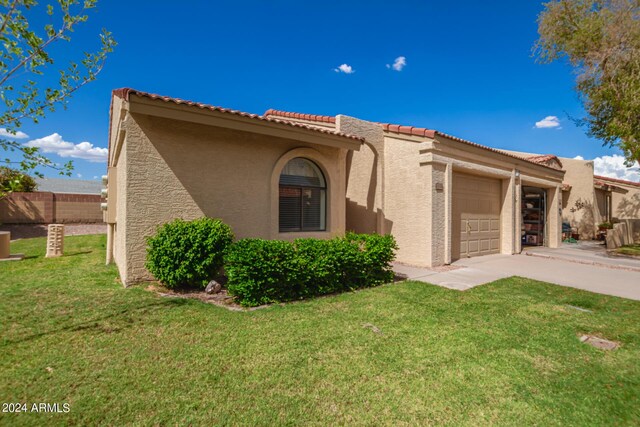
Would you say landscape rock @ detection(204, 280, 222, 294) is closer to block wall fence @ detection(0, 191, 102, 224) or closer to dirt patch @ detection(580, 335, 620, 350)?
Answer: dirt patch @ detection(580, 335, 620, 350)

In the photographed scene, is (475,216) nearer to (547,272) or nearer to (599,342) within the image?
(547,272)

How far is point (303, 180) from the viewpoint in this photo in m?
8.85

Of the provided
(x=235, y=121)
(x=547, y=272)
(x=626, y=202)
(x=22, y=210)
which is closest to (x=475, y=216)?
(x=547, y=272)

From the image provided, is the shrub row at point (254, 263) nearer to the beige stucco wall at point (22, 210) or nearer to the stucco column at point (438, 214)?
the stucco column at point (438, 214)

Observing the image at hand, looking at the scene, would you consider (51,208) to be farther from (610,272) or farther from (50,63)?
(610,272)

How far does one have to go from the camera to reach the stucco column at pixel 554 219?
1436cm

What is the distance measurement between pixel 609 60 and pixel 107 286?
16.5 m

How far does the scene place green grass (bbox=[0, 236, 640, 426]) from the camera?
9.16 ft

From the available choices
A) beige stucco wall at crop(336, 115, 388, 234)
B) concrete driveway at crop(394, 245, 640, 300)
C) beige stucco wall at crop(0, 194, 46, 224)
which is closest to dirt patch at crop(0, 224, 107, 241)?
beige stucco wall at crop(0, 194, 46, 224)

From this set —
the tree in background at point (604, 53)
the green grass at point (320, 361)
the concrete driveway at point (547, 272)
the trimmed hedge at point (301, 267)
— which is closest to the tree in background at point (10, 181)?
the green grass at point (320, 361)

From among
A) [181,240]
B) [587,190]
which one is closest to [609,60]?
[587,190]

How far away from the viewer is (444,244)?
9609mm

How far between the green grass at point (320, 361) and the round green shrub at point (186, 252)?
0.54 meters

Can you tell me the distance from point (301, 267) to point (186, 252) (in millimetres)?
2245
